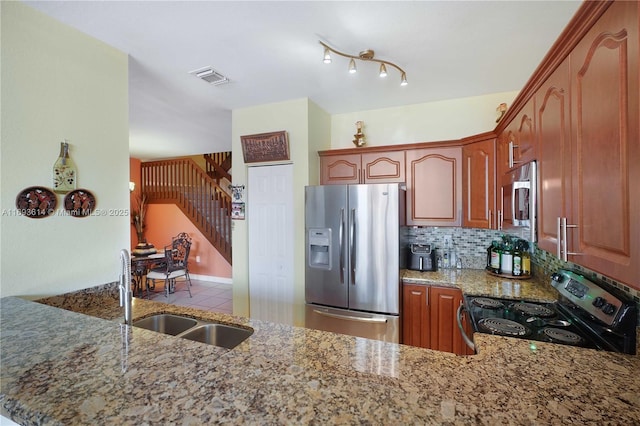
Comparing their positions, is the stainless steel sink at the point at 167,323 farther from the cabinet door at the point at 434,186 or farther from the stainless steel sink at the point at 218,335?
the cabinet door at the point at 434,186

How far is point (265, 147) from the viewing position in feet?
9.50

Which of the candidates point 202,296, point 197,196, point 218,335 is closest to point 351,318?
point 218,335

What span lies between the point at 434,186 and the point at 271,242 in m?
1.74

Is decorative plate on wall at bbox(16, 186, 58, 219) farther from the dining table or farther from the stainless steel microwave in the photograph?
the dining table

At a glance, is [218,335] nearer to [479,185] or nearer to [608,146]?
[608,146]

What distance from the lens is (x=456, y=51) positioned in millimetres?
1944

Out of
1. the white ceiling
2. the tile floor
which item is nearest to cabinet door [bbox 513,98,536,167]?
the white ceiling

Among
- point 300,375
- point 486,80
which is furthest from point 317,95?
point 300,375

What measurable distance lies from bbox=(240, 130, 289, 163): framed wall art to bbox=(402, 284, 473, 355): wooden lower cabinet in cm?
175

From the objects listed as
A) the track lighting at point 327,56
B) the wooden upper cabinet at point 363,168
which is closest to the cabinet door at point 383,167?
the wooden upper cabinet at point 363,168

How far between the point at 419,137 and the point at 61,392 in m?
3.12

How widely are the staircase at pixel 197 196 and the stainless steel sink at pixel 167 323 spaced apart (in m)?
4.01

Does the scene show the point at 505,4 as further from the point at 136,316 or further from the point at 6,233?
the point at 6,233

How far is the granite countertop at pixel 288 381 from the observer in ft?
2.08
